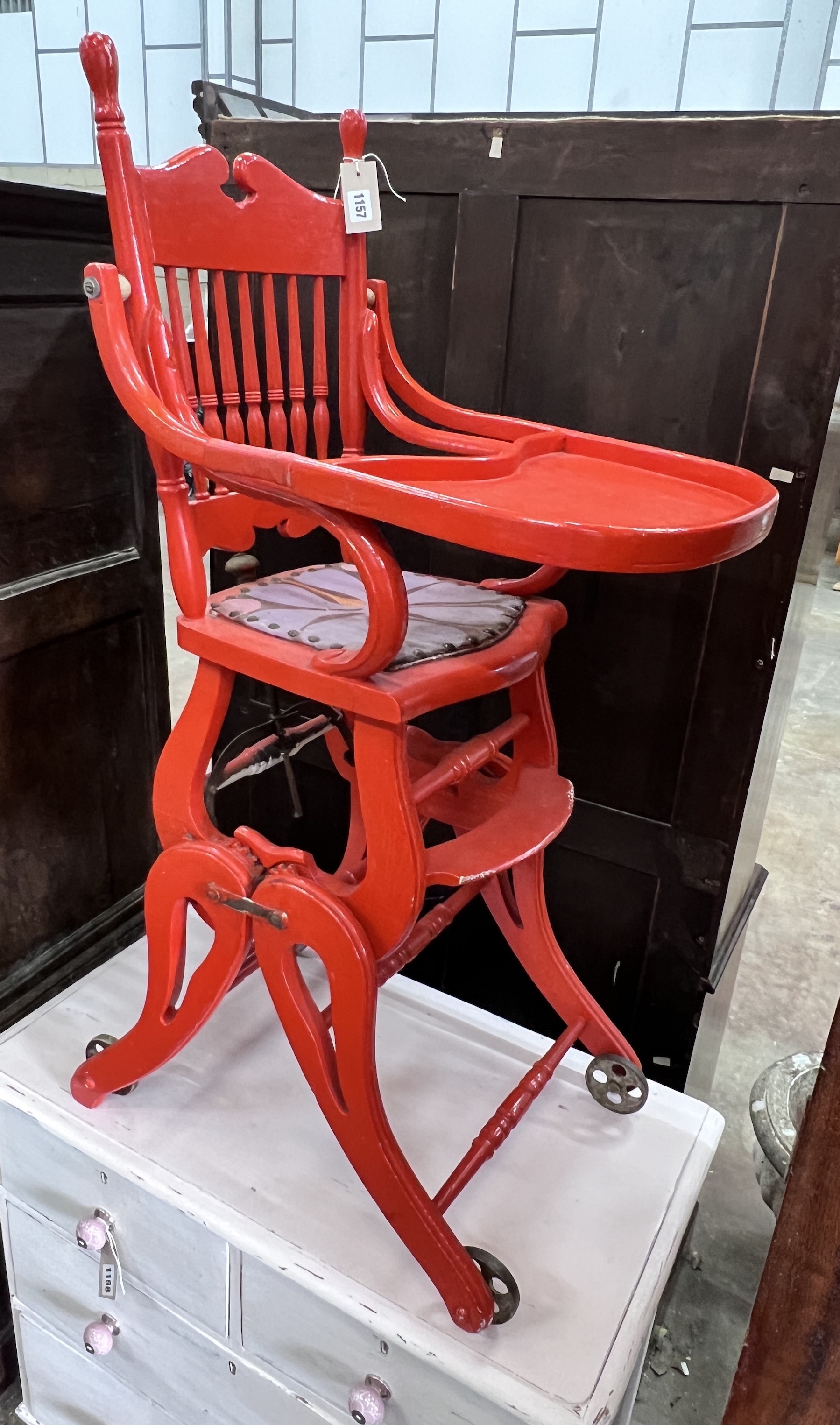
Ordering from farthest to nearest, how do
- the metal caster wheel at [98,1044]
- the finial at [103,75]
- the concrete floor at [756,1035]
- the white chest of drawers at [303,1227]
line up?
1. the concrete floor at [756,1035]
2. the metal caster wheel at [98,1044]
3. the white chest of drawers at [303,1227]
4. the finial at [103,75]

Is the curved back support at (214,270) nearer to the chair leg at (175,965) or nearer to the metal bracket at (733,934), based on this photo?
the chair leg at (175,965)

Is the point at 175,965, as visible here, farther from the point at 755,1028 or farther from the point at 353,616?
the point at 755,1028

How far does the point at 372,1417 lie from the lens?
83cm

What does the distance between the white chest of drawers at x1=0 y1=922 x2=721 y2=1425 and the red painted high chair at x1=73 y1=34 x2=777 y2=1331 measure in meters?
0.05

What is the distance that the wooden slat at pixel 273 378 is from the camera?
0.95m

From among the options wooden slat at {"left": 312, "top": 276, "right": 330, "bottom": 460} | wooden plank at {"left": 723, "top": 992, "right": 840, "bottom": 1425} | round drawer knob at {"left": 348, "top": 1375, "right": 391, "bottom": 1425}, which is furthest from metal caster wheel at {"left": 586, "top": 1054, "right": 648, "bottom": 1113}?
wooden slat at {"left": 312, "top": 276, "right": 330, "bottom": 460}

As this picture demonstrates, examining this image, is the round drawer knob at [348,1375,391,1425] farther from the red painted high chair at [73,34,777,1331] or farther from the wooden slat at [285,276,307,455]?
the wooden slat at [285,276,307,455]

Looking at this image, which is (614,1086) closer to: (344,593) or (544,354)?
(344,593)

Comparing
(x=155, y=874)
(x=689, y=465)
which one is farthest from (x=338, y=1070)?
(x=689, y=465)

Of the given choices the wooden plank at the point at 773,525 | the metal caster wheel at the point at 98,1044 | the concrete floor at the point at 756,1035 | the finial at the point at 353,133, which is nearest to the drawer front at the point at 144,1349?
the metal caster wheel at the point at 98,1044

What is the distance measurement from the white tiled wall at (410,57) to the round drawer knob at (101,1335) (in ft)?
9.77

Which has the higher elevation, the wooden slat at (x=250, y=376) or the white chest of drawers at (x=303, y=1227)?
the wooden slat at (x=250, y=376)

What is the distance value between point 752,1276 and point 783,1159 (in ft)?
0.78

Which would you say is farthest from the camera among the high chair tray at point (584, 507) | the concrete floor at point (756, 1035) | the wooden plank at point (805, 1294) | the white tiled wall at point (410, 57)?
the white tiled wall at point (410, 57)
